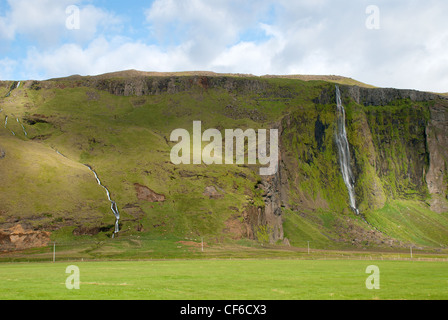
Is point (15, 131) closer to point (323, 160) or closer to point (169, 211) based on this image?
point (169, 211)

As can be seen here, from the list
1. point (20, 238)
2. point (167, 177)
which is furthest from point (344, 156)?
point (20, 238)

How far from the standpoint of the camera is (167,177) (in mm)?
147000

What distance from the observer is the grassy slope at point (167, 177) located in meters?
128

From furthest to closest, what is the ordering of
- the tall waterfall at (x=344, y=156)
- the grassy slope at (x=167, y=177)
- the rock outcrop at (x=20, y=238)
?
the tall waterfall at (x=344, y=156), the grassy slope at (x=167, y=177), the rock outcrop at (x=20, y=238)

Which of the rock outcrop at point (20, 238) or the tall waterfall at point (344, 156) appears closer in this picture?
the rock outcrop at point (20, 238)

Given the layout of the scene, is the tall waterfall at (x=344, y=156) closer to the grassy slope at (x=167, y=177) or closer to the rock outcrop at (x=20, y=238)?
the grassy slope at (x=167, y=177)

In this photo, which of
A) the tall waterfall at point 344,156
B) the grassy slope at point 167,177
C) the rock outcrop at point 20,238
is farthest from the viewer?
the tall waterfall at point 344,156

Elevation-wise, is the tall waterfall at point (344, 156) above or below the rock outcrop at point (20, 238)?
above

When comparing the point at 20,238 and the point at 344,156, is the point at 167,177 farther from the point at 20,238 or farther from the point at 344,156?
the point at 344,156

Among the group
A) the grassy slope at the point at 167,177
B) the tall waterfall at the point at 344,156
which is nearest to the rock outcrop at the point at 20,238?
the grassy slope at the point at 167,177

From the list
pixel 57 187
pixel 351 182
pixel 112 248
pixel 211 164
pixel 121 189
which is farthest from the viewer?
pixel 351 182

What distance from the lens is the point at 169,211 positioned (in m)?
132
